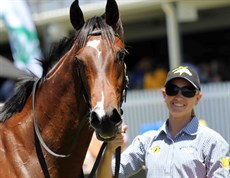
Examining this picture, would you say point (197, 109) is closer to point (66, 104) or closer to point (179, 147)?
point (179, 147)

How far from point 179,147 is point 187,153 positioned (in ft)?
0.29

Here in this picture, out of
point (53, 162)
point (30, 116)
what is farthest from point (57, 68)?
point (53, 162)

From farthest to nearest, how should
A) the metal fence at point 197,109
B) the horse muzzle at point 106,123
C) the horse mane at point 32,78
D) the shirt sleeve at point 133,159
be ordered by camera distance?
the metal fence at point 197,109, the shirt sleeve at point 133,159, the horse mane at point 32,78, the horse muzzle at point 106,123

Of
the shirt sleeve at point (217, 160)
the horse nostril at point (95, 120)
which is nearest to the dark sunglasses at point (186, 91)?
the shirt sleeve at point (217, 160)

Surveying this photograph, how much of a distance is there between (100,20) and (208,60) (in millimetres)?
13457

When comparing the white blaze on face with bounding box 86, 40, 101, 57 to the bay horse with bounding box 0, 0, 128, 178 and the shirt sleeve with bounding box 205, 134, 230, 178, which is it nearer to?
the bay horse with bounding box 0, 0, 128, 178

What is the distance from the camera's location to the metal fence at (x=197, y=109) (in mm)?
10500

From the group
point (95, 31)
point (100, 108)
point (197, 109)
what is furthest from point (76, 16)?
point (197, 109)

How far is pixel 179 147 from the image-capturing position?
3553 millimetres

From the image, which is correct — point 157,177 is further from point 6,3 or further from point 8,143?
point 6,3

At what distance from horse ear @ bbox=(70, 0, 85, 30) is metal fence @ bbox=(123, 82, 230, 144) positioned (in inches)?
254

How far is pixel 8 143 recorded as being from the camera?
348cm

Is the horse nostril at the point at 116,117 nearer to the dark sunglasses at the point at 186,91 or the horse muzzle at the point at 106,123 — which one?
the horse muzzle at the point at 106,123

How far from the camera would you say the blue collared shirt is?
3.45 m
